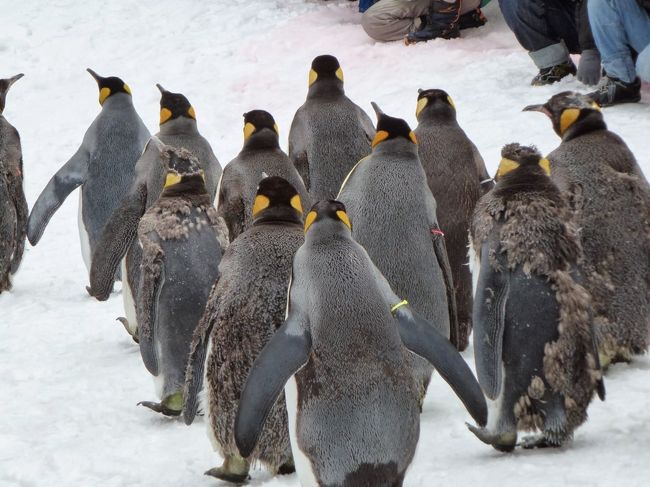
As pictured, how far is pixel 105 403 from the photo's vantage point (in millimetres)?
3557

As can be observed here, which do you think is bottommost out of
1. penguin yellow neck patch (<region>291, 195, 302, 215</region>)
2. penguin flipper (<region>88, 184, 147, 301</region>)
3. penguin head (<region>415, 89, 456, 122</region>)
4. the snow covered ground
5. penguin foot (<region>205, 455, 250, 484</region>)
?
the snow covered ground

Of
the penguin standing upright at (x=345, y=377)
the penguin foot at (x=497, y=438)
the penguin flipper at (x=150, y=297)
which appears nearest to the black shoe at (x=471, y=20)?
the penguin flipper at (x=150, y=297)

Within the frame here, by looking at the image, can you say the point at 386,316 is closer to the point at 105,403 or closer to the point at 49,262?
the point at 105,403

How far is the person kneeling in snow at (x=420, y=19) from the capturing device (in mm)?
8109

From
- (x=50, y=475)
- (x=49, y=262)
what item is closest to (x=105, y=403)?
(x=50, y=475)

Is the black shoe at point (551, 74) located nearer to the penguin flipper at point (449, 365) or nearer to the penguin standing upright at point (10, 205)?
the penguin standing upright at point (10, 205)

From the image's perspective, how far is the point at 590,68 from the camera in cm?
678

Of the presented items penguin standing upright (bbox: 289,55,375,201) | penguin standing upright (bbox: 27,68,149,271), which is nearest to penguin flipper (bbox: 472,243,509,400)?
penguin standing upright (bbox: 289,55,375,201)

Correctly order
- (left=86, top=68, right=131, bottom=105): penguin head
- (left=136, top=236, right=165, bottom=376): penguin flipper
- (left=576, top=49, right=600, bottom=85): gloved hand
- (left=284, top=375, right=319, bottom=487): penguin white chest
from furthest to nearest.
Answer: (left=576, top=49, right=600, bottom=85): gloved hand
(left=86, top=68, right=131, bottom=105): penguin head
(left=136, top=236, right=165, bottom=376): penguin flipper
(left=284, top=375, right=319, bottom=487): penguin white chest

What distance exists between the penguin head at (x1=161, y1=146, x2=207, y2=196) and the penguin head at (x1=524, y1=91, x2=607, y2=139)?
1.27 m

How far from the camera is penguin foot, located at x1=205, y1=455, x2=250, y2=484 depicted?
2.80 meters

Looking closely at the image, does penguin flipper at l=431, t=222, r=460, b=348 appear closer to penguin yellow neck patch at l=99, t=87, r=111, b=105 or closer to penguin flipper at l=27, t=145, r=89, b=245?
penguin flipper at l=27, t=145, r=89, b=245

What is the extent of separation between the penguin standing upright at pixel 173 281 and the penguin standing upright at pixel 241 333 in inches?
16.1

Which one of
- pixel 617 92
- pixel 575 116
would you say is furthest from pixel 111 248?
pixel 617 92
